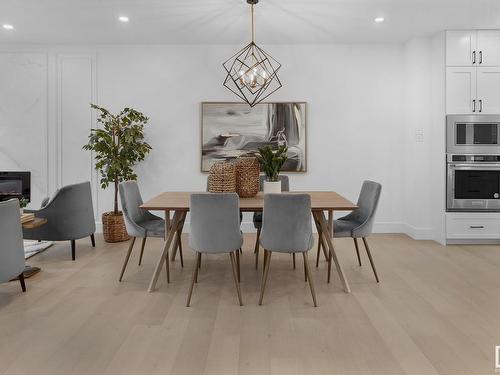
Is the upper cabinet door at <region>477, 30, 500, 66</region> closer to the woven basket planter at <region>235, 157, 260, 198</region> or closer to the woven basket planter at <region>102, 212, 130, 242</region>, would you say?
the woven basket planter at <region>235, 157, 260, 198</region>

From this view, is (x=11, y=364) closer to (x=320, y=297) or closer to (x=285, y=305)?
(x=285, y=305)

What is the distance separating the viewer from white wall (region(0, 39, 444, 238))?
524 centimetres

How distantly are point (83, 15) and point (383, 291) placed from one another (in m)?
4.17

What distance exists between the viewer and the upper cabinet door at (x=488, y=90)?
15.1 ft

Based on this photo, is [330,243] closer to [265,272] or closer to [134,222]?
[265,272]

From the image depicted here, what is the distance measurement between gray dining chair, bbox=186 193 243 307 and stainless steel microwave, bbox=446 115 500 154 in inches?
131

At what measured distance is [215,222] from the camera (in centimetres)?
272

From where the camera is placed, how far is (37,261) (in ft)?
12.9

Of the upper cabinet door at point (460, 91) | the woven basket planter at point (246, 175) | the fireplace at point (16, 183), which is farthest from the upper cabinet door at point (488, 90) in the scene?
the fireplace at point (16, 183)

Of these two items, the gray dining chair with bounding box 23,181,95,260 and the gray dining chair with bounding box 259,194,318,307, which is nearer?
the gray dining chair with bounding box 259,194,318,307

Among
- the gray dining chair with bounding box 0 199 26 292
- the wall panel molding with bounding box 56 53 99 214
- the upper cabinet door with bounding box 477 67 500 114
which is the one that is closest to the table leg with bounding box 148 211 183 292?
the gray dining chair with bounding box 0 199 26 292

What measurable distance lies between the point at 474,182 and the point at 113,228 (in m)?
4.56

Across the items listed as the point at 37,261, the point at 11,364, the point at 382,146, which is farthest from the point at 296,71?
the point at 11,364

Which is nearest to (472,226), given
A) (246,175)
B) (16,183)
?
(246,175)
